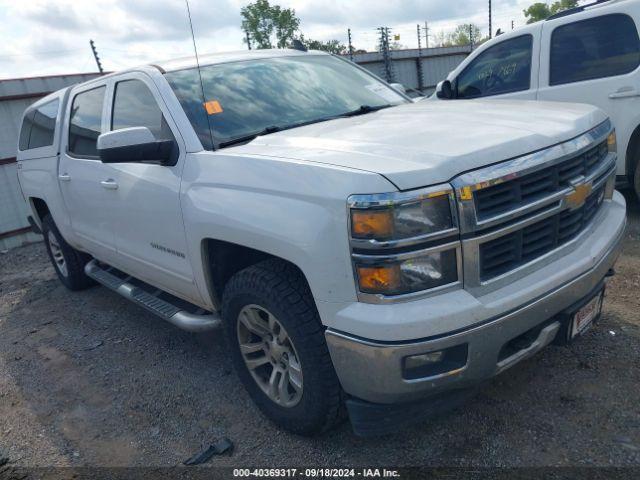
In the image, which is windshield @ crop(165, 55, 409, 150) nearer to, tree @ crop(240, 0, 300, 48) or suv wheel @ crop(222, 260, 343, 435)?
suv wheel @ crop(222, 260, 343, 435)

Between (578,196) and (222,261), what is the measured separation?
5.89 feet

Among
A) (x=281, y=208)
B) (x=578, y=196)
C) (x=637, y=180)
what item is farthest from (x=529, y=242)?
(x=637, y=180)

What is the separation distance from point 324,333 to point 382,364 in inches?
12.2

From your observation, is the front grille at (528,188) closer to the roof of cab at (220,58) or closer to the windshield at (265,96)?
the windshield at (265,96)

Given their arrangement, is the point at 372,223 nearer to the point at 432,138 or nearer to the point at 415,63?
the point at 432,138

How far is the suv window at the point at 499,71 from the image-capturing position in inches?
224

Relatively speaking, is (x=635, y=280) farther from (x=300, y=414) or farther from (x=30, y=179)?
(x=30, y=179)

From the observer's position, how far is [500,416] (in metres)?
2.71

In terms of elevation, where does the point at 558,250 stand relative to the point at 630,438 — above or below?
above

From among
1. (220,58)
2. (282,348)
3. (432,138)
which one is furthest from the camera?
(220,58)

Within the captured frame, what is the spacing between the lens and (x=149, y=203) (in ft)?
10.6

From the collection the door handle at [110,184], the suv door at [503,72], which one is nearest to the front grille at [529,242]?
the door handle at [110,184]

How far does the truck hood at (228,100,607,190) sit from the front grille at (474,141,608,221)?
0.11 metres

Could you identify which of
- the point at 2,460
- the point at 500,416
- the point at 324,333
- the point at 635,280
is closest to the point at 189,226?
the point at 324,333
